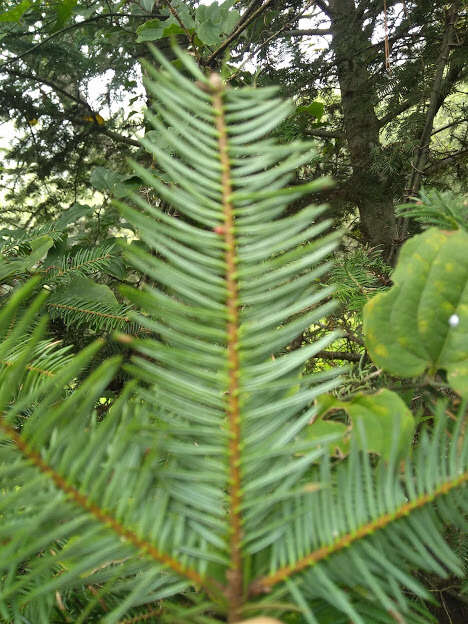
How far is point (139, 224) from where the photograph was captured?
22 cm

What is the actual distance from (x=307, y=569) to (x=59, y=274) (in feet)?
2.24

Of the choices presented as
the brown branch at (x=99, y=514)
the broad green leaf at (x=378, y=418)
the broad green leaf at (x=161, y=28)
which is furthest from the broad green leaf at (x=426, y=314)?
the broad green leaf at (x=161, y=28)

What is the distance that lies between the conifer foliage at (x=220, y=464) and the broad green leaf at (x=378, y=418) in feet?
0.06

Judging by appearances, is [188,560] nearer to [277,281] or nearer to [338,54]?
[277,281]

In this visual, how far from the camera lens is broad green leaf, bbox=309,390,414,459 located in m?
0.25

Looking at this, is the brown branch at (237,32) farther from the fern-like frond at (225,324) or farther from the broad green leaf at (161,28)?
the fern-like frond at (225,324)

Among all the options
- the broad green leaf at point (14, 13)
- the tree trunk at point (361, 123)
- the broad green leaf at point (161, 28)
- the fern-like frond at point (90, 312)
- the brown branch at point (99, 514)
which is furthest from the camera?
the tree trunk at point (361, 123)

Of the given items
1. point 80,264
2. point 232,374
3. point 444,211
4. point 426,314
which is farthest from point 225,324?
point 80,264

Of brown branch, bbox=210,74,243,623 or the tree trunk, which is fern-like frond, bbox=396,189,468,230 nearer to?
brown branch, bbox=210,74,243,623

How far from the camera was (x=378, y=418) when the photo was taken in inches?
10.6

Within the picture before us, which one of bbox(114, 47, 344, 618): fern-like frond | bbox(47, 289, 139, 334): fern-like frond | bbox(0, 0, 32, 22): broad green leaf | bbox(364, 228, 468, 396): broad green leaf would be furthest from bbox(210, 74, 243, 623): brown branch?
bbox(0, 0, 32, 22): broad green leaf

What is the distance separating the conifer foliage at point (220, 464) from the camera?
0.19m

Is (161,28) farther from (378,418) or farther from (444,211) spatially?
(378,418)

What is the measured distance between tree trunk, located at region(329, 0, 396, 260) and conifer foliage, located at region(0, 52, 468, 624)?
4.04ft
